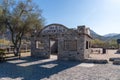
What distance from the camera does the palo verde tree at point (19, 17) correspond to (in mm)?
15820

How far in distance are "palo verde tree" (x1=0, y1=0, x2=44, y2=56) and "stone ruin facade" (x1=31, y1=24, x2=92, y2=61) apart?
4.65ft

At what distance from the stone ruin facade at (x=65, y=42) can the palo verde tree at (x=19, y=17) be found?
1.42 m

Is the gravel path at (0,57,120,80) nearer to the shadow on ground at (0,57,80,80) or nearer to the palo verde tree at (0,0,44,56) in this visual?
the shadow on ground at (0,57,80,80)

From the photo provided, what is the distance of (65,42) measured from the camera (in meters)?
14.7

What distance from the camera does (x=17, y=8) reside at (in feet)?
53.1

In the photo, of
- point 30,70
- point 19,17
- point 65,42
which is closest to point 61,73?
point 30,70

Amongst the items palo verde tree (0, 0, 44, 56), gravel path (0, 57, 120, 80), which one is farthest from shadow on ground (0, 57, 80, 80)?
palo verde tree (0, 0, 44, 56)

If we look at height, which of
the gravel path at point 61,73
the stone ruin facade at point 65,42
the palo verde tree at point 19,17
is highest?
the palo verde tree at point 19,17

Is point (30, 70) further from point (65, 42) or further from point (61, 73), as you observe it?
point (65, 42)

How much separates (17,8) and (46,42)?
495cm

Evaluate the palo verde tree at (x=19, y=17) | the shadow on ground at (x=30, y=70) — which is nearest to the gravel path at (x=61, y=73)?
the shadow on ground at (x=30, y=70)

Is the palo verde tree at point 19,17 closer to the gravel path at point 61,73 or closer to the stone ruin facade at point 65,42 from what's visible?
the stone ruin facade at point 65,42

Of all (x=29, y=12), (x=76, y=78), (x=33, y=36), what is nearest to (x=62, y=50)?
(x=33, y=36)

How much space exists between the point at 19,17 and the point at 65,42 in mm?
5819
